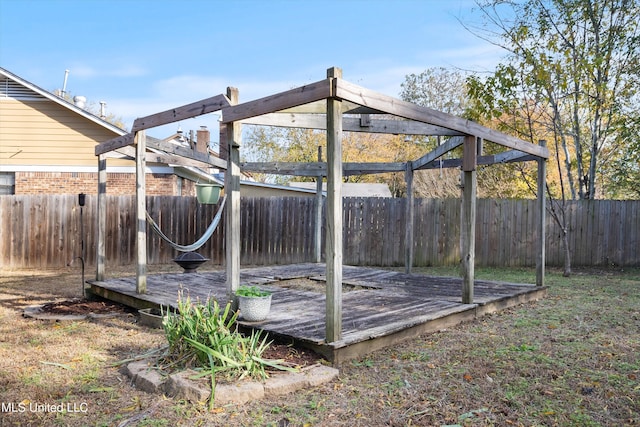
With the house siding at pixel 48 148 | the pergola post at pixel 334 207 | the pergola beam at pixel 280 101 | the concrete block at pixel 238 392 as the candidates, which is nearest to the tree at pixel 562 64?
the pergola beam at pixel 280 101

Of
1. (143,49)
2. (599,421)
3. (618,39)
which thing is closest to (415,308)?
(599,421)

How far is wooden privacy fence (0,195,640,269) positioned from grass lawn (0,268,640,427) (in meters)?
5.03

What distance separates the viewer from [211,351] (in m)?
3.03

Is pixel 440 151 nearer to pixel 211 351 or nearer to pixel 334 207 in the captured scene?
pixel 334 207

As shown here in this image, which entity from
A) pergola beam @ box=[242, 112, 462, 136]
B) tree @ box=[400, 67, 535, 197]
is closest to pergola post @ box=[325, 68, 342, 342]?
pergola beam @ box=[242, 112, 462, 136]

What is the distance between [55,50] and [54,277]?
18.1 metres

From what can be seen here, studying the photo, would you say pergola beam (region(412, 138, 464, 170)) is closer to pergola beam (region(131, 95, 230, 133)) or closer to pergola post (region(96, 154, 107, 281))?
pergola beam (region(131, 95, 230, 133))

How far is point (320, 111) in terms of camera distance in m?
5.31

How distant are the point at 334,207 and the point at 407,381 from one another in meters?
1.28

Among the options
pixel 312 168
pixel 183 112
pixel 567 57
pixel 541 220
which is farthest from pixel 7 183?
pixel 567 57

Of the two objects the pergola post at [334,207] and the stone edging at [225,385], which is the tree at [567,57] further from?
the stone edging at [225,385]

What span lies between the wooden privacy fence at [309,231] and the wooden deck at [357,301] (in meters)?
2.63

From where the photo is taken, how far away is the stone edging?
2799 mm

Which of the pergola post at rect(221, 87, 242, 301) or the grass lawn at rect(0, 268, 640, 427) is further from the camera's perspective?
the pergola post at rect(221, 87, 242, 301)
